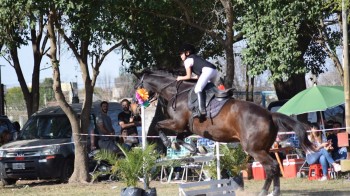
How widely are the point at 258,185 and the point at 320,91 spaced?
3693 millimetres

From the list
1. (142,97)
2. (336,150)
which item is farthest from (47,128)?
(336,150)

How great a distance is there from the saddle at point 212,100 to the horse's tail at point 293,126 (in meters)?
0.96

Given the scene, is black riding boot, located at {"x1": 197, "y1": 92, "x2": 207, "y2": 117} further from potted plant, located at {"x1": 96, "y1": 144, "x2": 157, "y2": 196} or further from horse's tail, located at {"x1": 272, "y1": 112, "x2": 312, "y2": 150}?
horse's tail, located at {"x1": 272, "y1": 112, "x2": 312, "y2": 150}

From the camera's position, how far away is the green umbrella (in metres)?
19.3

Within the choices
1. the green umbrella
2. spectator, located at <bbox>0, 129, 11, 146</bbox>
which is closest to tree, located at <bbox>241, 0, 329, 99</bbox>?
the green umbrella

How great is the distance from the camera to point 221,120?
13891 mm

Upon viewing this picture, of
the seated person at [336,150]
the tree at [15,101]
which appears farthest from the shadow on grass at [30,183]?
the tree at [15,101]

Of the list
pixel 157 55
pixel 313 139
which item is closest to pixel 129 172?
pixel 313 139

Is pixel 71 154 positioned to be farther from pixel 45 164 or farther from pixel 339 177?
pixel 339 177

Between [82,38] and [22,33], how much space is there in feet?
13.4

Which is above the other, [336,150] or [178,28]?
[178,28]

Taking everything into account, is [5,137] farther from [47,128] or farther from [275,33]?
[275,33]

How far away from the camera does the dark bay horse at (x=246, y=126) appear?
13.6 metres

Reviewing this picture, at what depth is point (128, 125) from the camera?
20.2m
